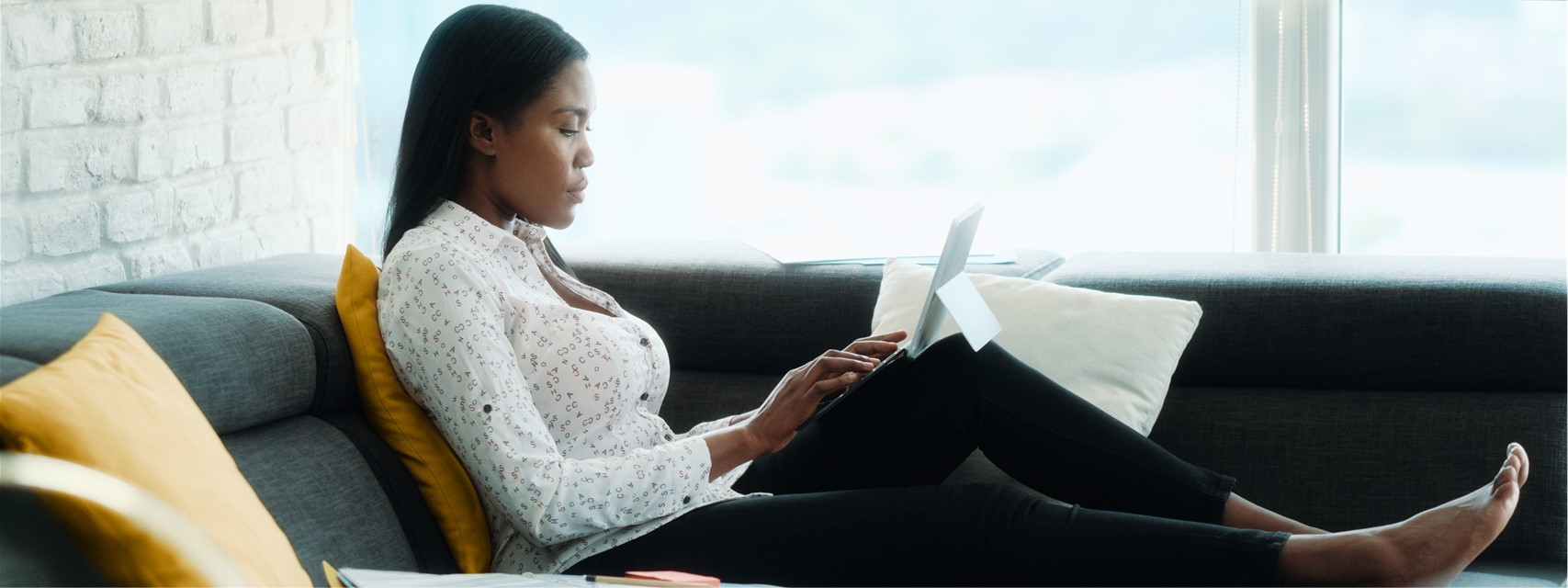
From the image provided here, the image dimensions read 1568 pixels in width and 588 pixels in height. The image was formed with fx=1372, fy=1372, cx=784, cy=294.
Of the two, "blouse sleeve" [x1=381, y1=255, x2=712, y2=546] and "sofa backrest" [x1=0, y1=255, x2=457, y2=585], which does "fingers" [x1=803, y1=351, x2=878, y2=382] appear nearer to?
"blouse sleeve" [x1=381, y1=255, x2=712, y2=546]

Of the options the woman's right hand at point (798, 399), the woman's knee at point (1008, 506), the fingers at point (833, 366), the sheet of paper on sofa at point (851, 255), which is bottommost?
the woman's knee at point (1008, 506)

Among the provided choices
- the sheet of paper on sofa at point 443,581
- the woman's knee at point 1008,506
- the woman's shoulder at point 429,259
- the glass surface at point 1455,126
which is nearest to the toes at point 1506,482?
the woman's knee at point 1008,506

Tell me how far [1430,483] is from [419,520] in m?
1.39

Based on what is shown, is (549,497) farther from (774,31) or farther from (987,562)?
(774,31)

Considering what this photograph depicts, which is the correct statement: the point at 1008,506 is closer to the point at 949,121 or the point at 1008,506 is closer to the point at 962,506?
the point at 962,506

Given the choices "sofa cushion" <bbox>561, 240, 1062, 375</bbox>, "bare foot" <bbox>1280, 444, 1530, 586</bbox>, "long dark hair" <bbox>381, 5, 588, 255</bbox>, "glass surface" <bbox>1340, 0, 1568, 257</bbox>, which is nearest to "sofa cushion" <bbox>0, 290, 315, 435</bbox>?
"long dark hair" <bbox>381, 5, 588, 255</bbox>

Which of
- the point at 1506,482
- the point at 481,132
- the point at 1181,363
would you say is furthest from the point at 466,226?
the point at 1506,482

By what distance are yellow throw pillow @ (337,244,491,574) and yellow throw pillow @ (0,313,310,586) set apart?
1.12 feet

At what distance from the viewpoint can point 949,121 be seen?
282 cm

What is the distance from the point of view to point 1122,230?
2.80 meters

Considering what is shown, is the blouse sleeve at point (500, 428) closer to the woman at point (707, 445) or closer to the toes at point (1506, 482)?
the woman at point (707, 445)

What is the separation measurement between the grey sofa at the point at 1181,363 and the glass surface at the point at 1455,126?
48 centimetres

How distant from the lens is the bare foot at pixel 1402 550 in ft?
4.62

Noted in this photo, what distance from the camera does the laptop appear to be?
1656 millimetres
